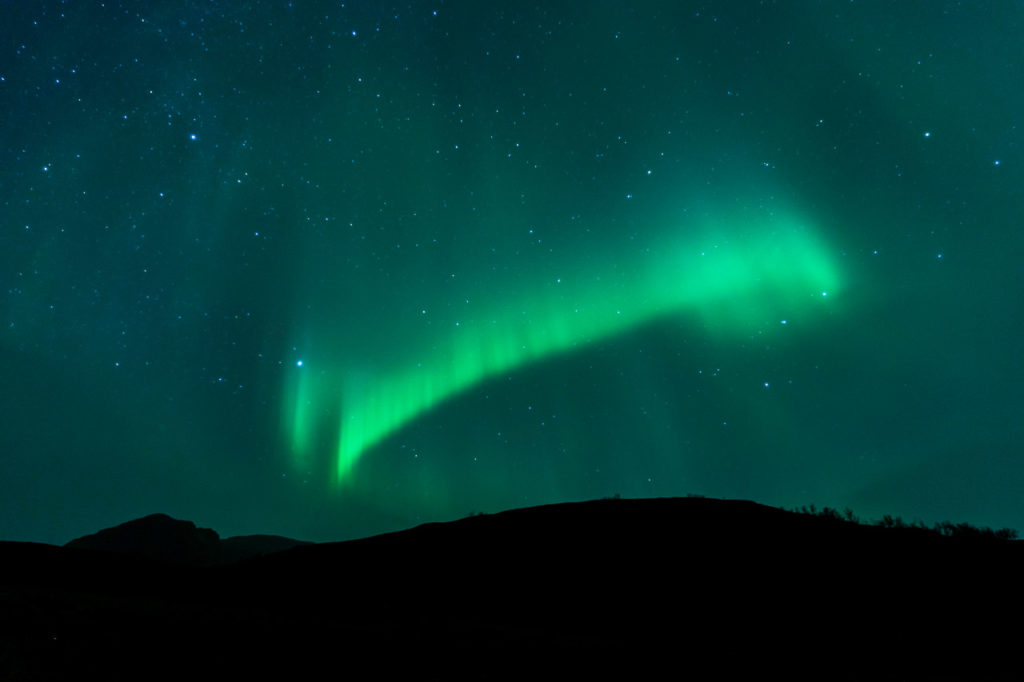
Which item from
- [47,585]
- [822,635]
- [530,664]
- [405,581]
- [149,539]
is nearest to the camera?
[530,664]

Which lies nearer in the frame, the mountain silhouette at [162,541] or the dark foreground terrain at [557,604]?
the dark foreground terrain at [557,604]

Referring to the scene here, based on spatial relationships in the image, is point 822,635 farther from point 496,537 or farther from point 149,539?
point 149,539

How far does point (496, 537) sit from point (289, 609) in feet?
24.9

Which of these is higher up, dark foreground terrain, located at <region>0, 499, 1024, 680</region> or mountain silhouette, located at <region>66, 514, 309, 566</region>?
mountain silhouette, located at <region>66, 514, 309, 566</region>

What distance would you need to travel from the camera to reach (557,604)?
12211mm

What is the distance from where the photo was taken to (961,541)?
15.0 m

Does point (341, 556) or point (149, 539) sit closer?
point (341, 556)

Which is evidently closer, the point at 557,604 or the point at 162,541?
the point at 557,604

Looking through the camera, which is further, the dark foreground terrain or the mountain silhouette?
the mountain silhouette

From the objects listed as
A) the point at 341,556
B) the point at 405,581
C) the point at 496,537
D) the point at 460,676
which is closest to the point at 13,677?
the point at 460,676

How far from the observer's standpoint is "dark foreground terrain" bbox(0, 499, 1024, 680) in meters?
7.41

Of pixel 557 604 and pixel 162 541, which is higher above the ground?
pixel 162 541

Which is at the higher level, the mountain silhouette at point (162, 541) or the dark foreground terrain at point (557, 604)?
the mountain silhouette at point (162, 541)

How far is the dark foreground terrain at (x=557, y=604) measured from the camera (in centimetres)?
741
